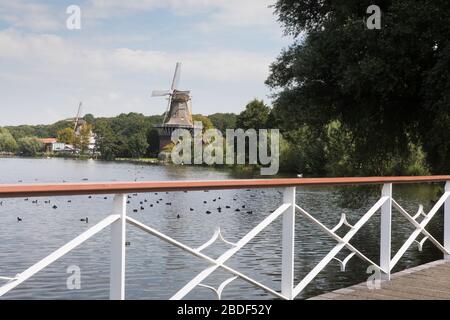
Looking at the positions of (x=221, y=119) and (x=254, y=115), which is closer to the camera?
(x=254, y=115)

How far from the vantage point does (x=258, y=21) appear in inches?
1422

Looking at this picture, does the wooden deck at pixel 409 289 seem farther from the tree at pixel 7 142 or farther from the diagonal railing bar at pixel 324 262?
the tree at pixel 7 142

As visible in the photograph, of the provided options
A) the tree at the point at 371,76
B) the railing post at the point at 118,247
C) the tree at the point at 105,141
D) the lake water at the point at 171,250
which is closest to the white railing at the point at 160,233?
the railing post at the point at 118,247

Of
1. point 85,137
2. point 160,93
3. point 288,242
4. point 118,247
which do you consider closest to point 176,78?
point 160,93

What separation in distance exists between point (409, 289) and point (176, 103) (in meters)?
97.5

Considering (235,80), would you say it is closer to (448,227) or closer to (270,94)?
(270,94)

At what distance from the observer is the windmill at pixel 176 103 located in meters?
102

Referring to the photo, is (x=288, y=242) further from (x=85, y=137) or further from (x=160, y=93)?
(x=85, y=137)

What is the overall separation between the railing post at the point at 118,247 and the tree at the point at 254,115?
75612 millimetres

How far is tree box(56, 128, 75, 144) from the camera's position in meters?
146

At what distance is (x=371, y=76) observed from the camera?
15227 millimetres

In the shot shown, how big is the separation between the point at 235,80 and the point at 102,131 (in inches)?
2866

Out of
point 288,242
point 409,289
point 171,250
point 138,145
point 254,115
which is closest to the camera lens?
point 288,242
